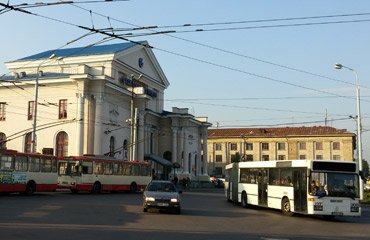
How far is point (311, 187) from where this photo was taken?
70.1 ft

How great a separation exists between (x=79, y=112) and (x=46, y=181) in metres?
22.6

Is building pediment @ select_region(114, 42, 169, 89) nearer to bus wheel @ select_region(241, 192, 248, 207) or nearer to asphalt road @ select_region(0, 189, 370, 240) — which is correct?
bus wheel @ select_region(241, 192, 248, 207)

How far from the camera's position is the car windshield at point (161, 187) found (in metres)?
21.9

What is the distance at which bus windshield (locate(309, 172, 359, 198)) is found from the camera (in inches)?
829

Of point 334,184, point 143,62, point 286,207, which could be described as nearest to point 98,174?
point 286,207

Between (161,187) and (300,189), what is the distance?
599 cm

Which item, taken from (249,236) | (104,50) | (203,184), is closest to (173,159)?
(203,184)

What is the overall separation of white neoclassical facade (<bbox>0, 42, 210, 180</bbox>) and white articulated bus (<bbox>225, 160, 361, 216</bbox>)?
2525 cm

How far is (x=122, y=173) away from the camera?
4156 centimetres

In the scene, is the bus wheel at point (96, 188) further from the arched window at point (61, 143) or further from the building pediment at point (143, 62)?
the building pediment at point (143, 62)

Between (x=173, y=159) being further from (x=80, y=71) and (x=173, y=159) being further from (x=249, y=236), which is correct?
(x=249, y=236)

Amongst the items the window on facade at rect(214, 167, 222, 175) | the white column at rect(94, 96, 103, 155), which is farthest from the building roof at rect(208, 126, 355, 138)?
the white column at rect(94, 96, 103, 155)

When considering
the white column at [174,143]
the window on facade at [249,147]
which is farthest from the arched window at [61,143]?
the window on facade at [249,147]

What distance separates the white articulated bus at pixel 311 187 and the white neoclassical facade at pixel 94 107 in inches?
994
